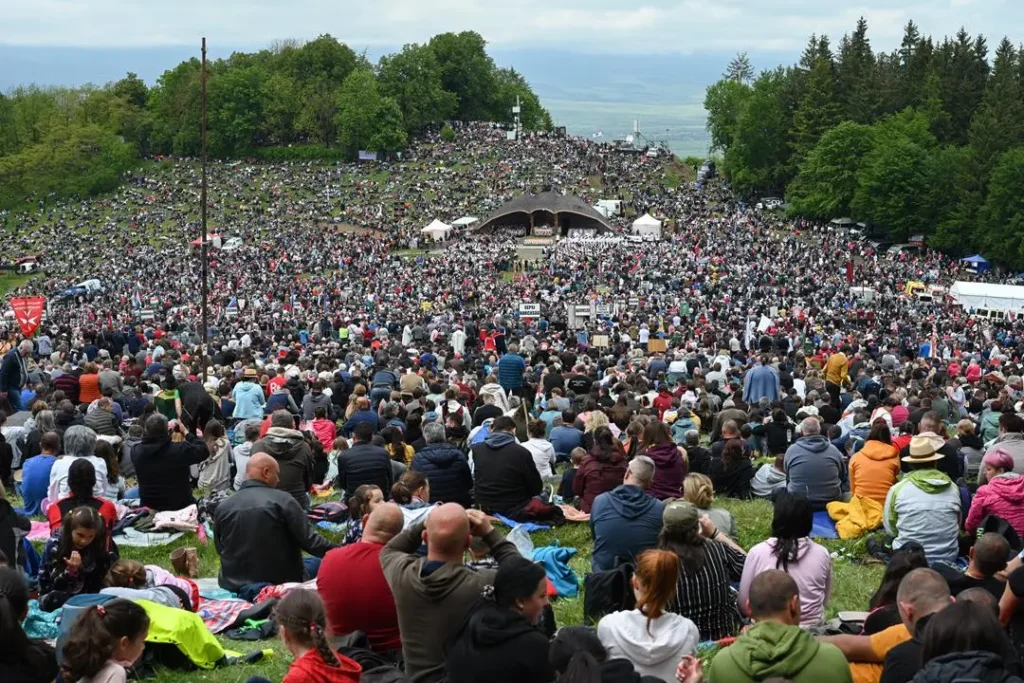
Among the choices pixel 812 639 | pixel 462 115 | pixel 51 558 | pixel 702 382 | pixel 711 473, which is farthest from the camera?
pixel 462 115

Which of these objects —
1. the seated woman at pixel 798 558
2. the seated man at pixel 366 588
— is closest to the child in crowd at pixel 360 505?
the seated man at pixel 366 588

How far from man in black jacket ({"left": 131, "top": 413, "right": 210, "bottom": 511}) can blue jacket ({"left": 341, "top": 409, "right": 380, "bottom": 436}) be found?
112 inches

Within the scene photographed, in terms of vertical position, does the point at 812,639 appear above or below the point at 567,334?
above

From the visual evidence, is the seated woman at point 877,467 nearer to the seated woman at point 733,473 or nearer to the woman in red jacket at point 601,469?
the seated woman at point 733,473

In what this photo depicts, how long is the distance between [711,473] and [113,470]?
5.25m

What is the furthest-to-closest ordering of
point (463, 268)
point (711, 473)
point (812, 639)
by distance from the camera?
point (463, 268), point (711, 473), point (812, 639)

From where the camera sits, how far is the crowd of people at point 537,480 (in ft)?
18.9

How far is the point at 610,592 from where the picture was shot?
7.40m

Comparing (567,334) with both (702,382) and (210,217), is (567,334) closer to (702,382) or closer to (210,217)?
(702,382)

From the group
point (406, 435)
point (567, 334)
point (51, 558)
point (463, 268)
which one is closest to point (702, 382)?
point (406, 435)

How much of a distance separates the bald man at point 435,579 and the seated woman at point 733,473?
5.89 m

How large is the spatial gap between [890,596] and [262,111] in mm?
84805

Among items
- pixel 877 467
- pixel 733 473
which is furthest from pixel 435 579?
pixel 733 473

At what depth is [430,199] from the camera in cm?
6838
